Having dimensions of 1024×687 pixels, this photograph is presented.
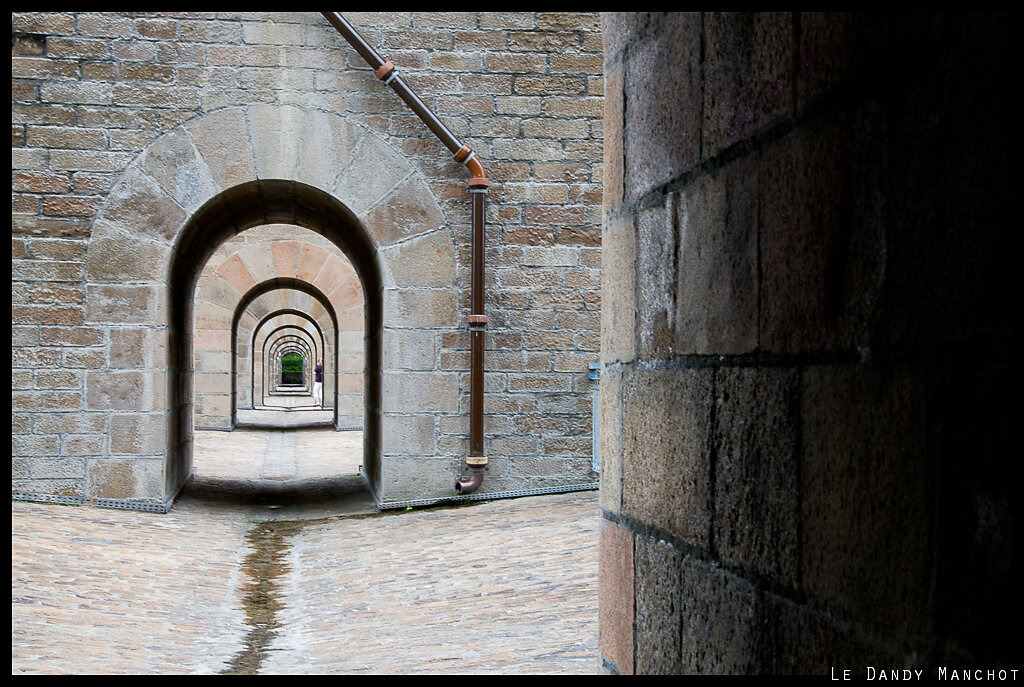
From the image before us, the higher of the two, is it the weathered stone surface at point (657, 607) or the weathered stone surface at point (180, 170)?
the weathered stone surface at point (180, 170)

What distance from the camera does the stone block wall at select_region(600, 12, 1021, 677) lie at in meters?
1.02

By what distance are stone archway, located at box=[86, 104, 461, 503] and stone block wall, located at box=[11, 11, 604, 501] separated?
14 mm

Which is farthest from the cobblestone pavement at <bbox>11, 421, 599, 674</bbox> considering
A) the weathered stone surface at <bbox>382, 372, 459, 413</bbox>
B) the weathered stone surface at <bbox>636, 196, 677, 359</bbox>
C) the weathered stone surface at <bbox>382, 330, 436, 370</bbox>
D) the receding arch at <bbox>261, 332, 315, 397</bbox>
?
the receding arch at <bbox>261, 332, 315, 397</bbox>

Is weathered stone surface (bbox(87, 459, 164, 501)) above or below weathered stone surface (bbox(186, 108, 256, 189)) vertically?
below

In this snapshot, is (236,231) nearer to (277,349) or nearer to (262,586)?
(262,586)

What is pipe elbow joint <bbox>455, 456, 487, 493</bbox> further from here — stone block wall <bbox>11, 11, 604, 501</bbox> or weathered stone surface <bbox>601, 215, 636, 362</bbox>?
weathered stone surface <bbox>601, 215, 636, 362</bbox>

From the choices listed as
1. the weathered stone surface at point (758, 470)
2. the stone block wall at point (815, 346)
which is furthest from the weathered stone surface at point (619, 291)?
the weathered stone surface at point (758, 470)

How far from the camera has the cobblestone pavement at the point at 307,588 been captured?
393 cm

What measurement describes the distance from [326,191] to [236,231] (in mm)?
2414

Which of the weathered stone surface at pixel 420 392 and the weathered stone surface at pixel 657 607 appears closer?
the weathered stone surface at pixel 657 607

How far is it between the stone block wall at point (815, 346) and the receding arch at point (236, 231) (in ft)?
18.6

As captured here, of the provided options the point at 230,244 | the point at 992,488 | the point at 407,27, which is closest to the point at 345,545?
the point at 407,27

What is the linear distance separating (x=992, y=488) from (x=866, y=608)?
289mm

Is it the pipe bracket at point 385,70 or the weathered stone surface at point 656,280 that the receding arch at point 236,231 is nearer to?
the pipe bracket at point 385,70
